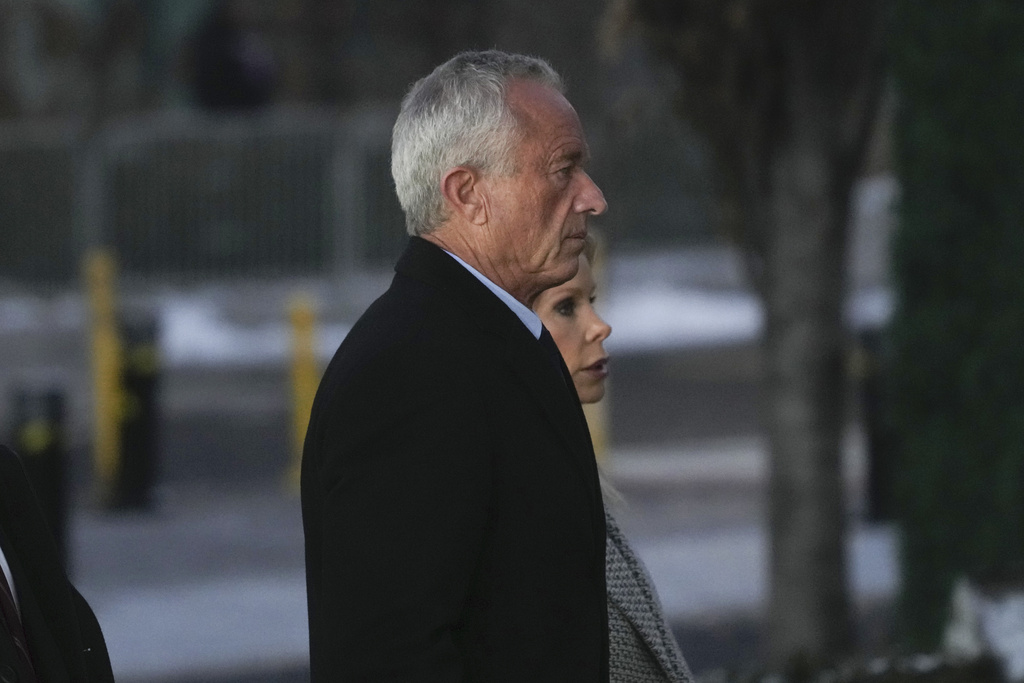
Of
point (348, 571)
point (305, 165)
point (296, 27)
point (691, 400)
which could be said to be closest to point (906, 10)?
point (348, 571)

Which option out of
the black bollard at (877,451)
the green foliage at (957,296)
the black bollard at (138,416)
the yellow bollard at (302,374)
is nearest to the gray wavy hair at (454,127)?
the green foliage at (957,296)

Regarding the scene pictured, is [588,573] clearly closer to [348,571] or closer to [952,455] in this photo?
[348,571]

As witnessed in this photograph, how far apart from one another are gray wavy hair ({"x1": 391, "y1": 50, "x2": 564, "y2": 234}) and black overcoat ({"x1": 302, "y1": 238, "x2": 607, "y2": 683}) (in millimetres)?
74

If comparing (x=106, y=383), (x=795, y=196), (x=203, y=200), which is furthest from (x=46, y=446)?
(x=203, y=200)

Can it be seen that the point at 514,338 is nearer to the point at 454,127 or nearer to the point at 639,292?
the point at 454,127

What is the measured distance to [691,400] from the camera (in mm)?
14602

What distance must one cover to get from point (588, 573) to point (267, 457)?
9953mm

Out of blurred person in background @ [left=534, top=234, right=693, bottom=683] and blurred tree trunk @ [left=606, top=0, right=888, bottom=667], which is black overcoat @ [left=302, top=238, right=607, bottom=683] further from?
blurred tree trunk @ [left=606, top=0, right=888, bottom=667]

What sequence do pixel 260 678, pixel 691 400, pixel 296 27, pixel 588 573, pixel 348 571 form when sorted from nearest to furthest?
pixel 348 571
pixel 588 573
pixel 260 678
pixel 691 400
pixel 296 27

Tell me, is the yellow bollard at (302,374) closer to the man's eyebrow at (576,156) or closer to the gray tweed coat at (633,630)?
the gray tweed coat at (633,630)

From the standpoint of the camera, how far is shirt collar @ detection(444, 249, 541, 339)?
83.9 inches

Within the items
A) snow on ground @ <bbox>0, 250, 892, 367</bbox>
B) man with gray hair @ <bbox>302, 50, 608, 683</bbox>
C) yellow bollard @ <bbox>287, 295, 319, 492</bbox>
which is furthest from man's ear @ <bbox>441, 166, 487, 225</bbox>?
snow on ground @ <bbox>0, 250, 892, 367</bbox>

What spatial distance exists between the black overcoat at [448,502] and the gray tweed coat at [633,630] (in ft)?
1.04

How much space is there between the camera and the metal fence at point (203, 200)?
1755 cm
